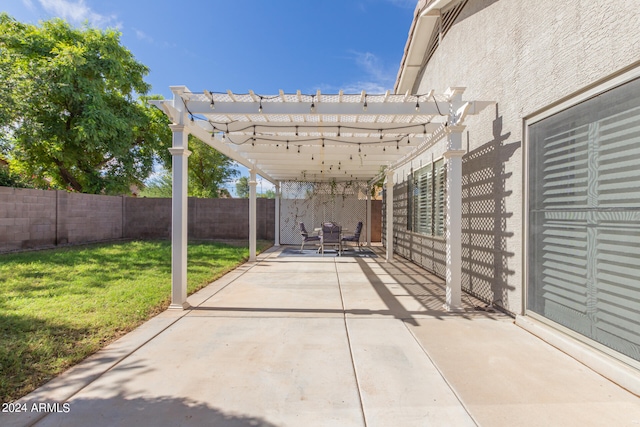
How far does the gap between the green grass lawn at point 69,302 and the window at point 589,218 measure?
412cm

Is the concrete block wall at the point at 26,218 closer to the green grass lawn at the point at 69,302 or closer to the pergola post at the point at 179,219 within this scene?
the green grass lawn at the point at 69,302

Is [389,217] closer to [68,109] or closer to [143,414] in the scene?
[143,414]

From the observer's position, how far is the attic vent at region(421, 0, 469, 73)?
517 centimetres

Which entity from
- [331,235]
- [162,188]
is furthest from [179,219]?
[162,188]

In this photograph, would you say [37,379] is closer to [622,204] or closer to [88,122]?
[622,204]

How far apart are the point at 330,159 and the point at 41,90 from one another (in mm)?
10523

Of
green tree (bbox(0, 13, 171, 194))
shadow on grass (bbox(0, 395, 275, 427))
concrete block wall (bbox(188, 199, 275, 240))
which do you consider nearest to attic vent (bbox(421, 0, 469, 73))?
shadow on grass (bbox(0, 395, 275, 427))

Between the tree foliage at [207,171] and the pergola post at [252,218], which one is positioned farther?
the tree foliage at [207,171]

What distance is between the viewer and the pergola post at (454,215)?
3.80 m

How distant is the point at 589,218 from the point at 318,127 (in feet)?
11.7

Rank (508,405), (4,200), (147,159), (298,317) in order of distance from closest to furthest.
Answer: (508,405), (298,317), (4,200), (147,159)

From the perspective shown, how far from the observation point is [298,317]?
3.56 m

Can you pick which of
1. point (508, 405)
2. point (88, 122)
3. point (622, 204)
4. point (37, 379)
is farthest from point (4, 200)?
point (622, 204)

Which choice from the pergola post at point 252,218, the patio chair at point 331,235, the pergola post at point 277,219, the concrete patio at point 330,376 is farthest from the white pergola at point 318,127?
the pergola post at point 277,219
